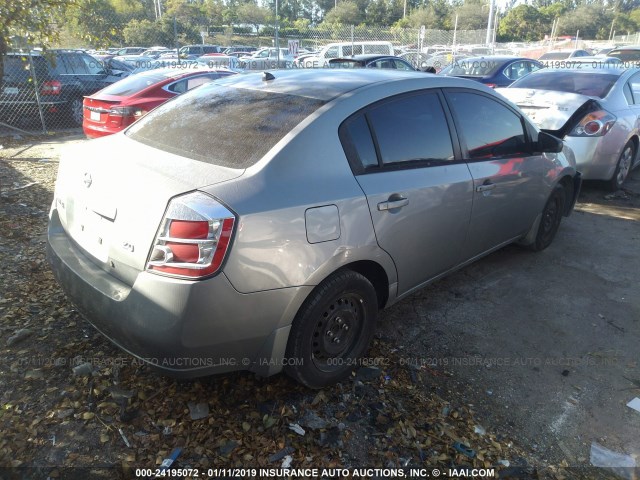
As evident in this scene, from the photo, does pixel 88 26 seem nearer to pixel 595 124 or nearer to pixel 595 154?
pixel 595 124

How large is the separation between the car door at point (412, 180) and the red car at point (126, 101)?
5.40 m

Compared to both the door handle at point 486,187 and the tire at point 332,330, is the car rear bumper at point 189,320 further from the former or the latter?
the door handle at point 486,187

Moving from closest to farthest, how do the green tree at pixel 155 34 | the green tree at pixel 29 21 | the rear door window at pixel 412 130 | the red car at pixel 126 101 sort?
1. the rear door window at pixel 412 130
2. the green tree at pixel 29 21
3. the red car at pixel 126 101
4. the green tree at pixel 155 34

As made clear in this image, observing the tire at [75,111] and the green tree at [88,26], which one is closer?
the green tree at [88,26]

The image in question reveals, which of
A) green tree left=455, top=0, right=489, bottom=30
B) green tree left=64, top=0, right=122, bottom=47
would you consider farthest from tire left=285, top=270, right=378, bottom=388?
green tree left=455, top=0, right=489, bottom=30

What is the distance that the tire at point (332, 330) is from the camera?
255 centimetres

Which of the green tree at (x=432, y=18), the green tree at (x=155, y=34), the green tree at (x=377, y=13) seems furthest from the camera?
the green tree at (x=377, y=13)

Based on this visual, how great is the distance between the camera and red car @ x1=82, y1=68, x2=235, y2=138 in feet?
24.5

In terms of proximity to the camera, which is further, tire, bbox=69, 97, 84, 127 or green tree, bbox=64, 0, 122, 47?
tire, bbox=69, 97, 84, 127

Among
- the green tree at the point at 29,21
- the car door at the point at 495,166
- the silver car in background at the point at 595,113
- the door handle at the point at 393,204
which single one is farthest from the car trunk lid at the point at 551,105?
the green tree at the point at 29,21

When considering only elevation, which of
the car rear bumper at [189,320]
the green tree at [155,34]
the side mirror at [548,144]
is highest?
the green tree at [155,34]

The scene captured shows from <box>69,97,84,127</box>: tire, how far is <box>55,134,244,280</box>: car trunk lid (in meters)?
9.39

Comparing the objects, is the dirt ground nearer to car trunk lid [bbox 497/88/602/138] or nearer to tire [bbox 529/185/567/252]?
tire [bbox 529/185/567/252]

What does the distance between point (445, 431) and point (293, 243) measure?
1270 millimetres
